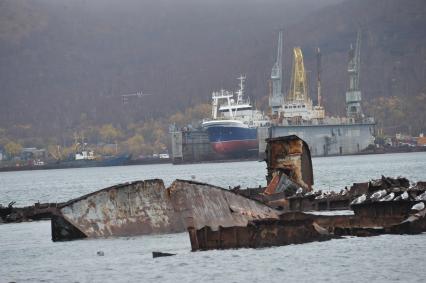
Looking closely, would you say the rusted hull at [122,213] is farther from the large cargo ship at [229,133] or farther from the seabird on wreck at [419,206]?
the large cargo ship at [229,133]

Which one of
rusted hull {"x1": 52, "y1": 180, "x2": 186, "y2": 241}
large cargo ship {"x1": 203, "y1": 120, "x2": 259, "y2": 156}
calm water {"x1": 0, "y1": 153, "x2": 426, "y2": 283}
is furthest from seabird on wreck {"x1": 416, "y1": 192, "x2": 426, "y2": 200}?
large cargo ship {"x1": 203, "y1": 120, "x2": 259, "y2": 156}

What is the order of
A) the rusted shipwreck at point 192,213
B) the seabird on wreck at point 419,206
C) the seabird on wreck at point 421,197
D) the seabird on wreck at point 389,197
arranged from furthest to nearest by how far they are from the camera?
the seabird on wreck at point 389,197, the seabird on wreck at point 421,197, the rusted shipwreck at point 192,213, the seabird on wreck at point 419,206

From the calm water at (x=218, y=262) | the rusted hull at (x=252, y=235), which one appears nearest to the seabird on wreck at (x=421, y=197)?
the calm water at (x=218, y=262)

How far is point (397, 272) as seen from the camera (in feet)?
94.5

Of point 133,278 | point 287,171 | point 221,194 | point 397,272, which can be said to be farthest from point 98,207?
point 287,171

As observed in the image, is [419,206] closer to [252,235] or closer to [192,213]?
[252,235]

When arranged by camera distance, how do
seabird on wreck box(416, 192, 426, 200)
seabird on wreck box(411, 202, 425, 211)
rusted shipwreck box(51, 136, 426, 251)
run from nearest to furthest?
seabird on wreck box(411, 202, 425, 211) → rusted shipwreck box(51, 136, 426, 251) → seabird on wreck box(416, 192, 426, 200)

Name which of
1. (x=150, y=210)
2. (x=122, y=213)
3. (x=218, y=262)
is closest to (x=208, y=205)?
(x=150, y=210)

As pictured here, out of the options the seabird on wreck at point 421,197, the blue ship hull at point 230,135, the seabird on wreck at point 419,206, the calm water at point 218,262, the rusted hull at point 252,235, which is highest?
the blue ship hull at point 230,135

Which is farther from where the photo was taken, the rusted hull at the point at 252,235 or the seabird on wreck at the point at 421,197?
the seabird on wreck at the point at 421,197

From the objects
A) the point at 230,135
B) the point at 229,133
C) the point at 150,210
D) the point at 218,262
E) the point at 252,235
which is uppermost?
the point at 229,133

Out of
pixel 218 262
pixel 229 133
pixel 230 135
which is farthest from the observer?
pixel 230 135

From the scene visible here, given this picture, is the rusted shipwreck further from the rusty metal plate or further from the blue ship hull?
the blue ship hull

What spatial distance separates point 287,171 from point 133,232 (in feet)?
48.7
